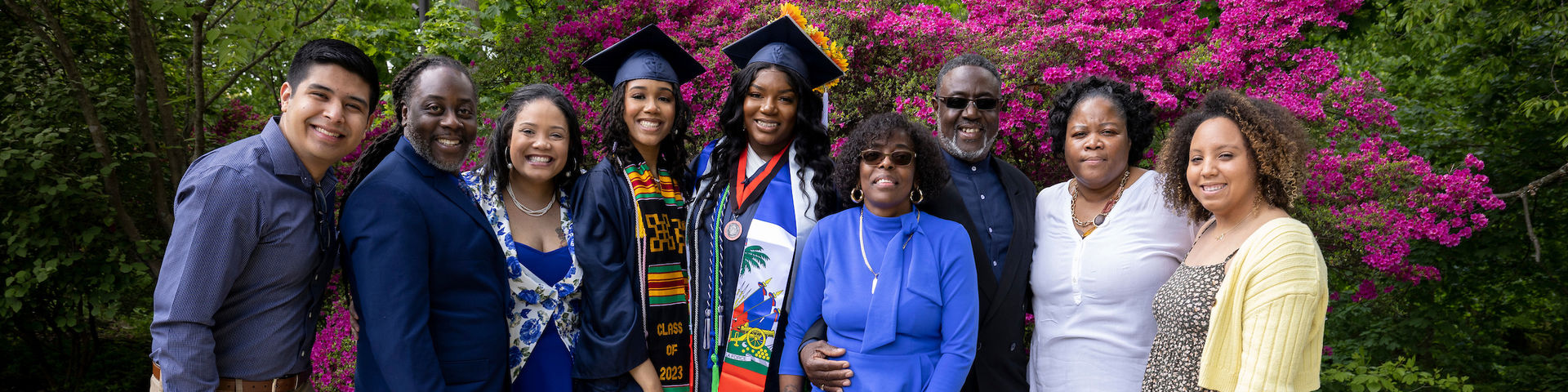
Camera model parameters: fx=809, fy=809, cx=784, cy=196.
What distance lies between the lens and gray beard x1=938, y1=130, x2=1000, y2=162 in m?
3.31

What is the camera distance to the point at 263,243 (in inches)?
91.5

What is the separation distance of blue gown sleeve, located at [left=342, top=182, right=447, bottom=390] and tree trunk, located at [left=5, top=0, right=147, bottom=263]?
420 centimetres

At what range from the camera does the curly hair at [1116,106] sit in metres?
3.06

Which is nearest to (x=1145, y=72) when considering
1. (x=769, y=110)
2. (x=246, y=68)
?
(x=769, y=110)

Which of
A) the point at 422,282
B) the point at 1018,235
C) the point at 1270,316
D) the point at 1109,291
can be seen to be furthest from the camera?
the point at 1018,235

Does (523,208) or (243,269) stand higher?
(523,208)

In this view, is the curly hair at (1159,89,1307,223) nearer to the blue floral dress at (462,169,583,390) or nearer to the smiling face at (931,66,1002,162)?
the smiling face at (931,66,1002,162)

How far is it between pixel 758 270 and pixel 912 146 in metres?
0.81

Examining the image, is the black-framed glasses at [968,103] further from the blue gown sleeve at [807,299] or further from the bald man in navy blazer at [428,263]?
the bald man in navy blazer at [428,263]

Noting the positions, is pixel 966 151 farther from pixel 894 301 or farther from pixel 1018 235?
pixel 894 301

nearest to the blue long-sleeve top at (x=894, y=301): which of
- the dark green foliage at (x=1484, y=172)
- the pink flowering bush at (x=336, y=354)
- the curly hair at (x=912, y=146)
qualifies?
the curly hair at (x=912, y=146)

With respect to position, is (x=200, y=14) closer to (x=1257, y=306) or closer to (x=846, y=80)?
(x=846, y=80)

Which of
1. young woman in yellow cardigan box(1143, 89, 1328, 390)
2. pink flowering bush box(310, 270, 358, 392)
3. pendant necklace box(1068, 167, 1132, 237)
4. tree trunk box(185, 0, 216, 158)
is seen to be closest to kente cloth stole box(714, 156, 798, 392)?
pendant necklace box(1068, 167, 1132, 237)

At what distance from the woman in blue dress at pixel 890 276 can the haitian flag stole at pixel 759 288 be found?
0.28 m
